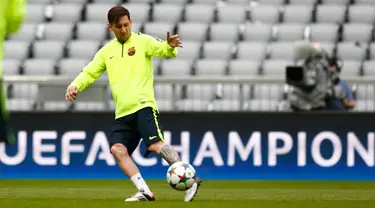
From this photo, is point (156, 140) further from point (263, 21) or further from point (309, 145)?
point (263, 21)

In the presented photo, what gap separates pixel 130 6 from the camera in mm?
23125

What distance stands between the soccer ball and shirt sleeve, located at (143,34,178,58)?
113cm

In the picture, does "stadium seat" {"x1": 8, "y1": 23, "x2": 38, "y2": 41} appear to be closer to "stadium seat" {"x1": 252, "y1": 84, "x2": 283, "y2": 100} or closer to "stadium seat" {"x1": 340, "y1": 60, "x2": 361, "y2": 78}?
"stadium seat" {"x1": 252, "y1": 84, "x2": 283, "y2": 100}

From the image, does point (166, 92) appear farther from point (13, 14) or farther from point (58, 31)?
point (13, 14)

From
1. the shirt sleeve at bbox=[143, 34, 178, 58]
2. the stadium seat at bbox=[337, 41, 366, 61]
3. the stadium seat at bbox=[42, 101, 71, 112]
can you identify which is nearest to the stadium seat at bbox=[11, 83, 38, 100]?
the stadium seat at bbox=[42, 101, 71, 112]

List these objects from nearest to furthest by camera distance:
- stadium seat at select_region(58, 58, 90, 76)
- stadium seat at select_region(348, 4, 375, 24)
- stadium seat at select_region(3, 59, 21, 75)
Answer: stadium seat at select_region(58, 58, 90, 76), stadium seat at select_region(3, 59, 21, 75), stadium seat at select_region(348, 4, 375, 24)

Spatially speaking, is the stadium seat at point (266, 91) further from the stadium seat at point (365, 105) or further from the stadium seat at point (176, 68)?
the stadium seat at point (176, 68)

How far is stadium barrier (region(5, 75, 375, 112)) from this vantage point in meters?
18.3

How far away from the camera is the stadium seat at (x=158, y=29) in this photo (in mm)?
21953

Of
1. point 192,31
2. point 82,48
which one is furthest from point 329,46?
point 82,48

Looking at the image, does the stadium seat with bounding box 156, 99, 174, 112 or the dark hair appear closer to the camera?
the dark hair

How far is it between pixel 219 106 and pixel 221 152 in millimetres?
771

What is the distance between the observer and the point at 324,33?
21.7 metres

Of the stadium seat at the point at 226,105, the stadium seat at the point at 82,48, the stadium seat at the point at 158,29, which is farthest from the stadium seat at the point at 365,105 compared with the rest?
the stadium seat at the point at 82,48
